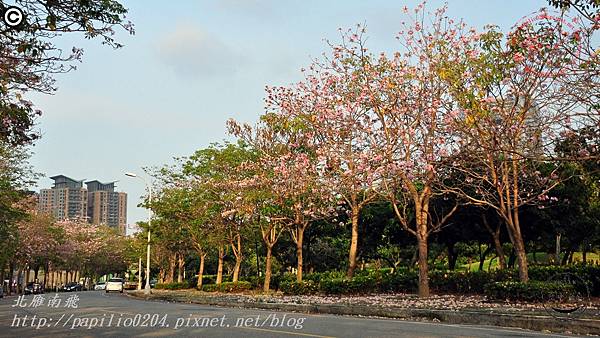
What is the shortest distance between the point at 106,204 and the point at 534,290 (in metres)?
165

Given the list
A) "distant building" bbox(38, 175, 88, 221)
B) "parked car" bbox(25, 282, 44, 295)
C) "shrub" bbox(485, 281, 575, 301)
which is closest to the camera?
"shrub" bbox(485, 281, 575, 301)

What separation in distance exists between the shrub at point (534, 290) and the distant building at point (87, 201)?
114m

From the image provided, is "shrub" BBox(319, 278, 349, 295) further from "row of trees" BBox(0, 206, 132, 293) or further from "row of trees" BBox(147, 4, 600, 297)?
"row of trees" BBox(0, 206, 132, 293)

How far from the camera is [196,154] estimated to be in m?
40.6

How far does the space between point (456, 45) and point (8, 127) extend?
14.8m

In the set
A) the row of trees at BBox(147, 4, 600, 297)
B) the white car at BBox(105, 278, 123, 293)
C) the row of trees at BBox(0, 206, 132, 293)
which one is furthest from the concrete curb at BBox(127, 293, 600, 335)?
the white car at BBox(105, 278, 123, 293)

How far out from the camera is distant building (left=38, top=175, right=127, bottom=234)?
490 feet

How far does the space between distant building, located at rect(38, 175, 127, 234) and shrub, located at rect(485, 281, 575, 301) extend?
375 ft

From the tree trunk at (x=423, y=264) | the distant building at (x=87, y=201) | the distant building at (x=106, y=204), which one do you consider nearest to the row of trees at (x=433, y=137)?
the tree trunk at (x=423, y=264)

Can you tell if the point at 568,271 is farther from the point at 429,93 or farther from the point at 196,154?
the point at 196,154

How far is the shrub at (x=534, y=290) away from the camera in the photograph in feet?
68.4

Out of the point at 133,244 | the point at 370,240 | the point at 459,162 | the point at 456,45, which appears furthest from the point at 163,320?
the point at 133,244

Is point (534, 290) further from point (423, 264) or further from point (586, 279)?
point (423, 264)

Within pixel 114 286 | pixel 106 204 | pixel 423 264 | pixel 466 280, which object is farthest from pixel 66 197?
pixel 423 264
